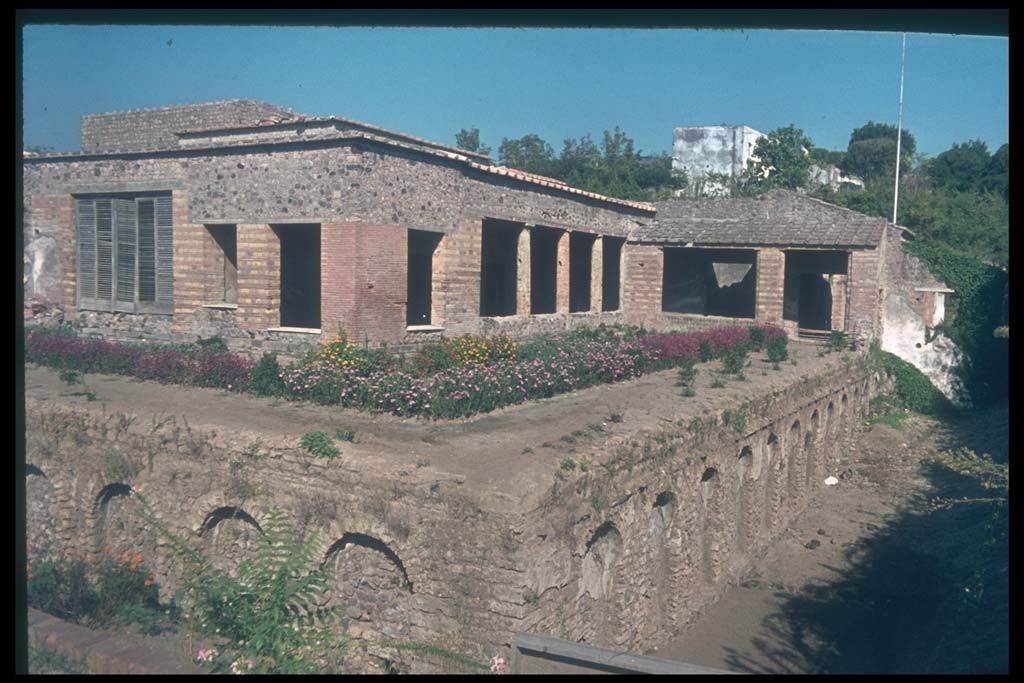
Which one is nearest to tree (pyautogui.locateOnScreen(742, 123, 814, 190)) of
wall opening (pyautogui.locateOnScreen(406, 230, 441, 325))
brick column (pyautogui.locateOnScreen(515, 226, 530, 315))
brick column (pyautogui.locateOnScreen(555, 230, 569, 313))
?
brick column (pyautogui.locateOnScreen(555, 230, 569, 313))

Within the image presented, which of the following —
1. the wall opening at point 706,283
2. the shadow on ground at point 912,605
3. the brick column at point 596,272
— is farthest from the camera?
the wall opening at point 706,283

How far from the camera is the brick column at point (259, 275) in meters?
14.4

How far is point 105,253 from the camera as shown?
51.3 ft

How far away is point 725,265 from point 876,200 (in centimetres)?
545

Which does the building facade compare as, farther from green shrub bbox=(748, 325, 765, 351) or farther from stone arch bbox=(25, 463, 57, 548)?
stone arch bbox=(25, 463, 57, 548)

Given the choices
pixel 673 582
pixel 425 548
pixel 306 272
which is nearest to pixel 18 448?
pixel 425 548

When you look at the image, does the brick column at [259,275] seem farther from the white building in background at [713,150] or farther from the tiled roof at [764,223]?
the white building in background at [713,150]

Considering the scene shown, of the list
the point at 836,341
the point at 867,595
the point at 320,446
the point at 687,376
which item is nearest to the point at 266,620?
the point at 320,446

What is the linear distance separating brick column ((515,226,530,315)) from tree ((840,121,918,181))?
24.5 meters

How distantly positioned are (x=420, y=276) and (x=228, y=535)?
321 inches

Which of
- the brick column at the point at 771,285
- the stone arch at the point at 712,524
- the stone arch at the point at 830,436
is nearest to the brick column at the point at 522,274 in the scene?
the stone arch at the point at 830,436

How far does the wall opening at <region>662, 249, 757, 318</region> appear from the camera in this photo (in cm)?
2566

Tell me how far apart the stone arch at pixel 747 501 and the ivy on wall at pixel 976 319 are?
457 inches

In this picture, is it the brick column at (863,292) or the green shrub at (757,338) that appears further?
the brick column at (863,292)
